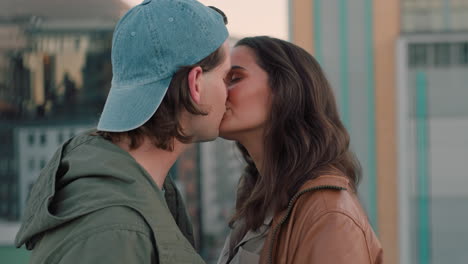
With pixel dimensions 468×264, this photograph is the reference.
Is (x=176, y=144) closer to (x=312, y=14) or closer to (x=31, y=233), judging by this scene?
(x=31, y=233)

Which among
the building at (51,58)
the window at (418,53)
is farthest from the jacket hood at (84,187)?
the window at (418,53)

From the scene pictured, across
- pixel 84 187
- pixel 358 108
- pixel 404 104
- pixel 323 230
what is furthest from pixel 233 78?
pixel 404 104

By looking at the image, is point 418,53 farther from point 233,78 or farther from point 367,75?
point 233,78

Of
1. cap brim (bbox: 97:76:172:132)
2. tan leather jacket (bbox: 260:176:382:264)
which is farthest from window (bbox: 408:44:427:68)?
cap brim (bbox: 97:76:172:132)

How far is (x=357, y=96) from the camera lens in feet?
12.4

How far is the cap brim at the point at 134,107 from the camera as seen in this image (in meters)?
1.07

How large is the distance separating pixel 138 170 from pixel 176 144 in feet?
0.44

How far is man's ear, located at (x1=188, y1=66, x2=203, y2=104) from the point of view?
1.11 metres

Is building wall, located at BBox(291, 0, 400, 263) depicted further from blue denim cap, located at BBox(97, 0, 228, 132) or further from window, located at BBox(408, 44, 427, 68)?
blue denim cap, located at BBox(97, 0, 228, 132)

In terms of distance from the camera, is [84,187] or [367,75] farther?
[367,75]

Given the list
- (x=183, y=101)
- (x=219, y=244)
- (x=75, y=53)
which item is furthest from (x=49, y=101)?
(x=183, y=101)

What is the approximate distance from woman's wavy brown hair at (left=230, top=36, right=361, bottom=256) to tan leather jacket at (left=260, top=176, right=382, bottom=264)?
0.08 m

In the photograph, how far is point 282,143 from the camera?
1.50 meters

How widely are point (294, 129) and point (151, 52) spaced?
1.72 ft
